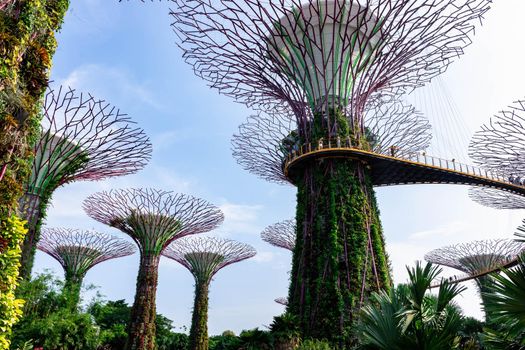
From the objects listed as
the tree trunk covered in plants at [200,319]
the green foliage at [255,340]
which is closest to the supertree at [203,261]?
the tree trunk covered in plants at [200,319]

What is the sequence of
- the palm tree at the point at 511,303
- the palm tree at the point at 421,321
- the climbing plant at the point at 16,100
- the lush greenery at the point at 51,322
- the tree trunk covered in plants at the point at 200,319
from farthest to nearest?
the tree trunk covered in plants at the point at 200,319
the lush greenery at the point at 51,322
the palm tree at the point at 421,321
the climbing plant at the point at 16,100
the palm tree at the point at 511,303

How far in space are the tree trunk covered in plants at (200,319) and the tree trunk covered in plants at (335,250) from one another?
14.3 meters

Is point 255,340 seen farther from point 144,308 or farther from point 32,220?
point 144,308

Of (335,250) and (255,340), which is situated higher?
(335,250)

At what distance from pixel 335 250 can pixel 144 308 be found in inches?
477

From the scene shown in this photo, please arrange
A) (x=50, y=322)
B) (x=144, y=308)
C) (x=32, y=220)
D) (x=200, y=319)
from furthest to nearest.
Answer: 1. (x=200, y=319)
2. (x=144, y=308)
3. (x=32, y=220)
4. (x=50, y=322)

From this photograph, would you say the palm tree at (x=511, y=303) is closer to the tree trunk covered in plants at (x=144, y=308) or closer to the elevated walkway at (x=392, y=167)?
the elevated walkway at (x=392, y=167)

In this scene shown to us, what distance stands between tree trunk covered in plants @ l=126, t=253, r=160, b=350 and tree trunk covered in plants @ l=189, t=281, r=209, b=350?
6.81 m

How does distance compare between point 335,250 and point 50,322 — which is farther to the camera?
point 335,250

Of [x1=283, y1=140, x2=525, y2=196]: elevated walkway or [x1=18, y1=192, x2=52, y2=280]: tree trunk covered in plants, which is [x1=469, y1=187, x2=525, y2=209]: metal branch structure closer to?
[x1=283, y1=140, x2=525, y2=196]: elevated walkway

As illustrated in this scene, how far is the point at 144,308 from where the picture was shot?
23.0 m

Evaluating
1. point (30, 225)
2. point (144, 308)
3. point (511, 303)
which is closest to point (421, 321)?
point (511, 303)

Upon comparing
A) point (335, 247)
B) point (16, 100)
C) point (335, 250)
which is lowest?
point (16, 100)

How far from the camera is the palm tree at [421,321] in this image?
636 cm
